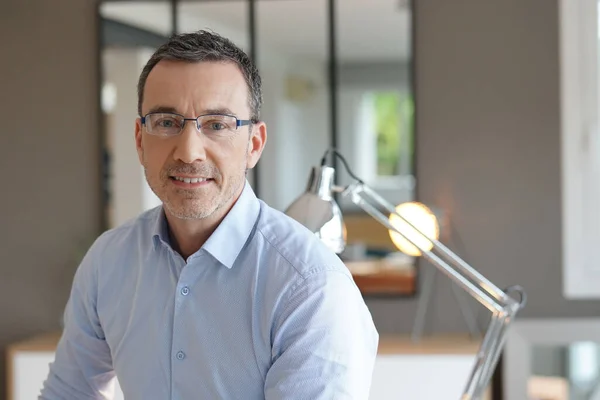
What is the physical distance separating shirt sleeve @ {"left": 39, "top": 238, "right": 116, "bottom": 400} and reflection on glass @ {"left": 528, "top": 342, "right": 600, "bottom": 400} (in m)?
2.48

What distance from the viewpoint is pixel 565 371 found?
12.8ft

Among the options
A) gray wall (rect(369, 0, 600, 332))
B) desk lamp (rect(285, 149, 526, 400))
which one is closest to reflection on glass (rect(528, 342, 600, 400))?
gray wall (rect(369, 0, 600, 332))

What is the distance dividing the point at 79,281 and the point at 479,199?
2.39 m

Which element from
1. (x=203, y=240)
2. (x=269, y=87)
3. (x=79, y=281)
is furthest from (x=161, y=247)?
(x=269, y=87)

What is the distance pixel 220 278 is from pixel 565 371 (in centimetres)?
266

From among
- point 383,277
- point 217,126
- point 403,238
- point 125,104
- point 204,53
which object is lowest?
point 383,277

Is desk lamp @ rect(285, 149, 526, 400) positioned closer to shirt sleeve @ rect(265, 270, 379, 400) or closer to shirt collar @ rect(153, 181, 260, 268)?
shirt collar @ rect(153, 181, 260, 268)

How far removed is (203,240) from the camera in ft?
5.65

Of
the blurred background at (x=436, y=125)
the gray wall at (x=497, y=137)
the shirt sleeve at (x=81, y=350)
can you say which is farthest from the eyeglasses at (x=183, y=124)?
the gray wall at (x=497, y=137)

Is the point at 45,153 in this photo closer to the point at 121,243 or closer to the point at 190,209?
the point at 121,243

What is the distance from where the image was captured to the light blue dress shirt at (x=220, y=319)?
1.48 metres

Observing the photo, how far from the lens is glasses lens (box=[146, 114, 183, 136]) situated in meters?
1.58

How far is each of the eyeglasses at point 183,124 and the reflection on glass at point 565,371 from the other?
105 inches

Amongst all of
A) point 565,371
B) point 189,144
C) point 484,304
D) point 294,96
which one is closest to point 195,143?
point 189,144
